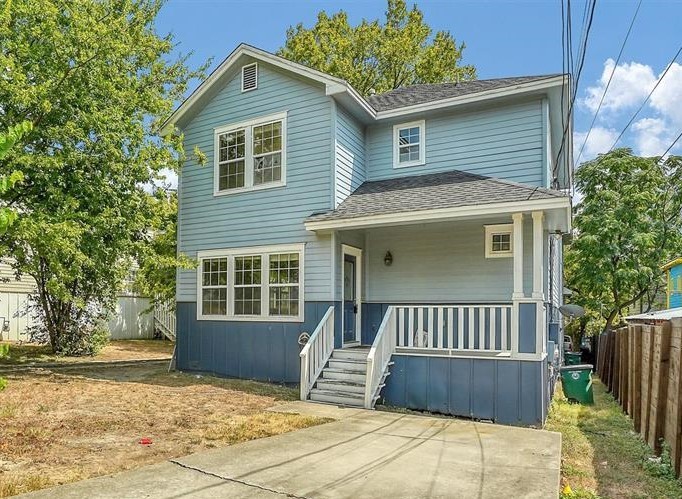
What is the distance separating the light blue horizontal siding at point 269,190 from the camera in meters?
10.1

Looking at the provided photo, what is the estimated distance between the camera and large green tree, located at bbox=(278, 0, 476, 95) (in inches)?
993

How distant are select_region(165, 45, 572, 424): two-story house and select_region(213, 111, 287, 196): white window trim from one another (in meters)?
0.04

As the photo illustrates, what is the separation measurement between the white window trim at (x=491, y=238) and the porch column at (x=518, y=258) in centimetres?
134

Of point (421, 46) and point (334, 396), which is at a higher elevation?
point (421, 46)

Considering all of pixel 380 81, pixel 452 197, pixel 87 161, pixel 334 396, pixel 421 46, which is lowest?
pixel 334 396

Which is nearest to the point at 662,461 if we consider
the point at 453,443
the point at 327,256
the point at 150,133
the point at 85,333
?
the point at 453,443

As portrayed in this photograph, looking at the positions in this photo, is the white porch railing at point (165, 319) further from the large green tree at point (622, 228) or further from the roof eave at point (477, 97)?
the large green tree at point (622, 228)

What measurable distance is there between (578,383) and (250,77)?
366 inches

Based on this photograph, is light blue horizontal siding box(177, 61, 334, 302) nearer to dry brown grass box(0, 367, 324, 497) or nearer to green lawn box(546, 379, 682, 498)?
dry brown grass box(0, 367, 324, 497)

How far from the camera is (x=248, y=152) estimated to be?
1114 cm

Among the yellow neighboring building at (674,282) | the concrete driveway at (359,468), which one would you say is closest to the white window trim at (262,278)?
the concrete driveway at (359,468)

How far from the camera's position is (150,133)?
12938 millimetres

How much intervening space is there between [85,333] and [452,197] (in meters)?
11.6

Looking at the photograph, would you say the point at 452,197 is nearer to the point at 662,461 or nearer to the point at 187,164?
the point at 662,461
